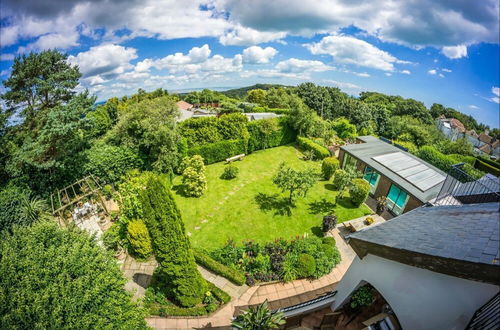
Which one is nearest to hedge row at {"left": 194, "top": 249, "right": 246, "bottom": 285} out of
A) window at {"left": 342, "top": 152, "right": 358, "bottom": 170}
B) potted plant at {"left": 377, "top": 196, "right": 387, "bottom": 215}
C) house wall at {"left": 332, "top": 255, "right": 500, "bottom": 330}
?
house wall at {"left": 332, "top": 255, "right": 500, "bottom": 330}

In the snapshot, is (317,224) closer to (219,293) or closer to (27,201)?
(219,293)

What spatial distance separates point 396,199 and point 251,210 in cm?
1287

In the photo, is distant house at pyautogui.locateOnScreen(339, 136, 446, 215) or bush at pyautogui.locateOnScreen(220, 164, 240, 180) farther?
bush at pyautogui.locateOnScreen(220, 164, 240, 180)

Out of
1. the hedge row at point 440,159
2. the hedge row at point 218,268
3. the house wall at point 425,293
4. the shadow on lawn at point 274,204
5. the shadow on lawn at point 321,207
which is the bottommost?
the hedge row at point 218,268

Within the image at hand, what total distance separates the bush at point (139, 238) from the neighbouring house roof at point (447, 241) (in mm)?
11571

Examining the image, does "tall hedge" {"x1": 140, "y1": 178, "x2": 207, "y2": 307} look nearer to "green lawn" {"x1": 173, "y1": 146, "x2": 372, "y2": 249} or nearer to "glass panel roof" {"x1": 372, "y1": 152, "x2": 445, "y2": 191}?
"green lawn" {"x1": 173, "y1": 146, "x2": 372, "y2": 249}

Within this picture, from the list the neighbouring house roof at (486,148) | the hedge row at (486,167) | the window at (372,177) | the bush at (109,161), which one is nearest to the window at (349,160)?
the window at (372,177)

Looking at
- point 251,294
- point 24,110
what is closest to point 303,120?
point 251,294

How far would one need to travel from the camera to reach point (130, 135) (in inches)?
846

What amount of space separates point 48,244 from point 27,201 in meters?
11.5

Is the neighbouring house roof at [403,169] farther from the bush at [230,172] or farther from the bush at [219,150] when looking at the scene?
the bush at [230,172]

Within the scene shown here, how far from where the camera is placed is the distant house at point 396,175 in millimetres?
17375

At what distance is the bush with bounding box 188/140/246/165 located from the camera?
24.7 metres

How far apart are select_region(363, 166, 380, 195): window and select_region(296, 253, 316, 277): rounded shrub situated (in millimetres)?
12622
